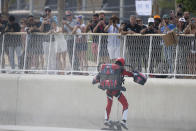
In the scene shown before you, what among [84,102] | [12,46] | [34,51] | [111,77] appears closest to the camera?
[111,77]

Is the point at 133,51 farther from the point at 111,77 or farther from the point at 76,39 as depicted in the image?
the point at 76,39

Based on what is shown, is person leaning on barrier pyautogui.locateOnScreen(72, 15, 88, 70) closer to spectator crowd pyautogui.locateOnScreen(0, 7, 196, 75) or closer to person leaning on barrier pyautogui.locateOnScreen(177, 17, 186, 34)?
spectator crowd pyautogui.locateOnScreen(0, 7, 196, 75)

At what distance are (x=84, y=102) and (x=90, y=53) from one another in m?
1.20

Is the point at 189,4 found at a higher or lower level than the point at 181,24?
higher

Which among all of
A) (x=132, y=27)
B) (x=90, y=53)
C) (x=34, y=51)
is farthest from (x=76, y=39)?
(x=132, y=27)

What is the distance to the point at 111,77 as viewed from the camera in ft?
40.0

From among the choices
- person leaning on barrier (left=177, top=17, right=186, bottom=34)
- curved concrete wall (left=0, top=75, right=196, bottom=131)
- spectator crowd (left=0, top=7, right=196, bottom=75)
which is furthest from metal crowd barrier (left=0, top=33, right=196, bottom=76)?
person leaning on barrier (left=177, top=17, right=186, bottom=34)

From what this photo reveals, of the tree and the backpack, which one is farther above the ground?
the tree

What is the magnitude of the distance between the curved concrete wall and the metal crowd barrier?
290 mm

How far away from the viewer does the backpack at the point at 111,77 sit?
12.2 meters

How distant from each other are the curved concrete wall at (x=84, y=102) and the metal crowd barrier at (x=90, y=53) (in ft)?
0.95

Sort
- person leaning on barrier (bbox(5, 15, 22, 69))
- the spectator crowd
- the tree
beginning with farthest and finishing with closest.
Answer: the tree
person leaning on barrier (bbox(5, 15, 22, 69))
the spectator crowd

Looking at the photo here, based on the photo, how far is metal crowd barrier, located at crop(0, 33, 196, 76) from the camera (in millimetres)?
12453

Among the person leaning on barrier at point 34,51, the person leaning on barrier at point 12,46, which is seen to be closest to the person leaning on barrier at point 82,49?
the person leaning on barrier at point 34,51
